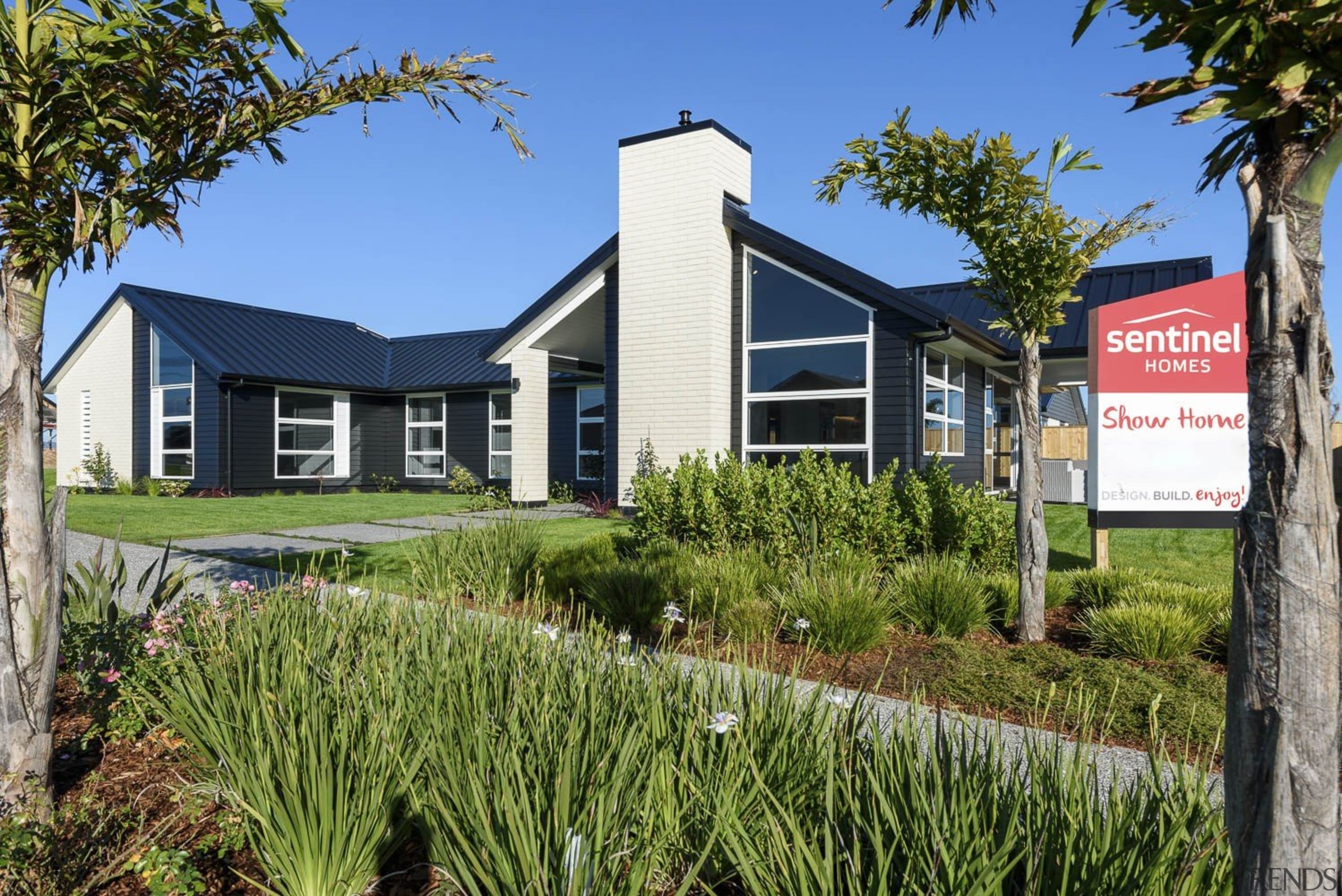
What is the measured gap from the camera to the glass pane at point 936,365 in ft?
47.5

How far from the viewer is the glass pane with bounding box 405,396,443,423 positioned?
23.7 metres

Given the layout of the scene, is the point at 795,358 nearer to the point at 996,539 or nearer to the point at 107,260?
the point at 996,539

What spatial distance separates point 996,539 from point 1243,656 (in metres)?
7.19

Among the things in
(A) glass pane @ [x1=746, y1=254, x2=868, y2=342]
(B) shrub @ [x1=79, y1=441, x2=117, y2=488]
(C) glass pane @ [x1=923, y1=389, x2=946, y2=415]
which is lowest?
(B) shrub @ [x1=79, y1=441, x2=117, y2=488]

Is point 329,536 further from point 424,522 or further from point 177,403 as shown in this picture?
point 177,403

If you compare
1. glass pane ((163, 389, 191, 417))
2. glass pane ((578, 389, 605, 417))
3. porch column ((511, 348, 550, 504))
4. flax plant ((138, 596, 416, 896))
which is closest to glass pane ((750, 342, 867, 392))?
porch column ((511, 348, 550, 504))

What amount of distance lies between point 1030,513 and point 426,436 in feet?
66.9

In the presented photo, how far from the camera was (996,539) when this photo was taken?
8391 millimetres

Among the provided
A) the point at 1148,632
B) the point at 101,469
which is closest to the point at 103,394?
the point at 101,469

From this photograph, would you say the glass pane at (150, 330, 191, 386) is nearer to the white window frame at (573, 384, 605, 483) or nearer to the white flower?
the white window frame at (573, 384, 605, 483)

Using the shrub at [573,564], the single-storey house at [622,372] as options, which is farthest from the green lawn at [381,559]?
the single-storey house at [622,372]

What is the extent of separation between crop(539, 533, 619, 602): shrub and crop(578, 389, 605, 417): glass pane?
10538 millimetres

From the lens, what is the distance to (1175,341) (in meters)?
7.16

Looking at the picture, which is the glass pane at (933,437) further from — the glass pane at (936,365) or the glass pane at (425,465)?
the glass pane at (425,465)
